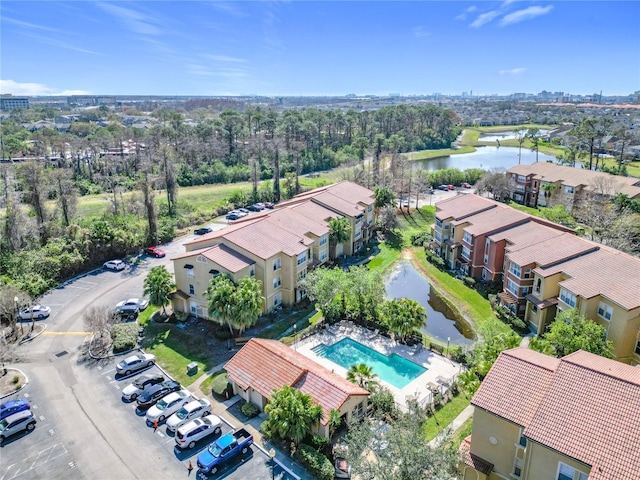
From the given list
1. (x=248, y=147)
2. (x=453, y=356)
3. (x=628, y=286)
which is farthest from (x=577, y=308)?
(x=248, y=147)

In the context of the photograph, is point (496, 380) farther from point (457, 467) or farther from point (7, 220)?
point (7, 220)

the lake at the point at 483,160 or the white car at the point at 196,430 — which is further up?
the lake at the point at 483,160

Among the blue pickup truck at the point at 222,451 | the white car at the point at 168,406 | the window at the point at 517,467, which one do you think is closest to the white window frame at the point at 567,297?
the window at the point at 517,467

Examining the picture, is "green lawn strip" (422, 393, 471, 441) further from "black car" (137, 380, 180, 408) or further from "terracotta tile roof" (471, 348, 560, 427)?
"black car" (137, 380, 180, 408)

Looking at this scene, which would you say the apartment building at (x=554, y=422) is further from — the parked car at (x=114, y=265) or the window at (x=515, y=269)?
the parked car at (x=114, y=265)

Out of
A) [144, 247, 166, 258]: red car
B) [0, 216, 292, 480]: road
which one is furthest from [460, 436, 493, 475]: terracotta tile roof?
[144, 247, 166, 258]: red car

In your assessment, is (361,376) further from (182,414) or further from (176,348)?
(176,348)

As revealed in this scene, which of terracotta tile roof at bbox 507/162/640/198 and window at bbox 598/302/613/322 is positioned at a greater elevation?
terracotta tile roof at bbox 507/162/640/198
